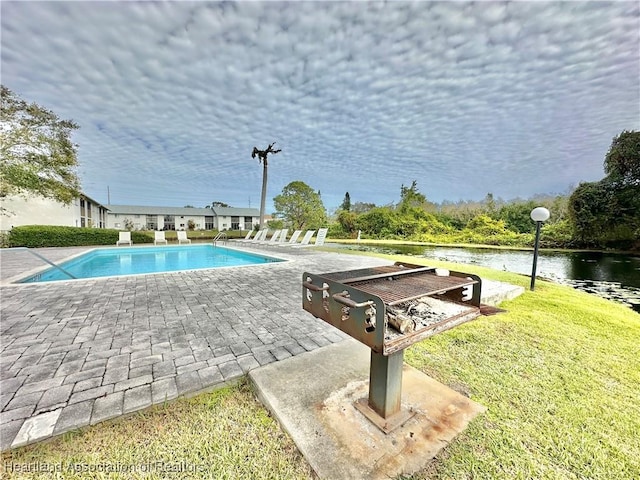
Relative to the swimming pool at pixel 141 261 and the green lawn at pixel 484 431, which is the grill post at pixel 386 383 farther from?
the swimming pool at pixel 141 261

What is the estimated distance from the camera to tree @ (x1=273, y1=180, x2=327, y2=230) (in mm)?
22812

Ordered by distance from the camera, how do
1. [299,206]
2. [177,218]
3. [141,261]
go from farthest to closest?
[177,218] < [299,206] < [141,261]

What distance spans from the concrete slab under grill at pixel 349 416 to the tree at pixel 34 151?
48.4 ft

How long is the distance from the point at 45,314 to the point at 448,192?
119 feet

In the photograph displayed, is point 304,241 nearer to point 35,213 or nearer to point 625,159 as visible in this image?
point 35,213

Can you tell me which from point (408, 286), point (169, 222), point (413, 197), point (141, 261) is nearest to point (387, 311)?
point (408, 286)

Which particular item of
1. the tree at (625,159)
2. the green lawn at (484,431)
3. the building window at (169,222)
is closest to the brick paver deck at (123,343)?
the green lawn at (484,431)

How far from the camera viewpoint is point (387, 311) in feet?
4.43

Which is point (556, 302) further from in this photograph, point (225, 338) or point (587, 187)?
point (587, 187)

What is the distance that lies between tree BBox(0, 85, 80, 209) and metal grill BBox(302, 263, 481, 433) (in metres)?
15.0

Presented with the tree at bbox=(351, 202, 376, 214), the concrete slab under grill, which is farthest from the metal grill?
the tree at bbox=(351, 202, 376, 214)

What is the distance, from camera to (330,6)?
18.8 ft

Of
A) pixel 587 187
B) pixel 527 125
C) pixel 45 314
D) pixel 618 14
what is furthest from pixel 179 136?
pixel 587 187

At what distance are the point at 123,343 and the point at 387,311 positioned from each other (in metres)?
2.58
